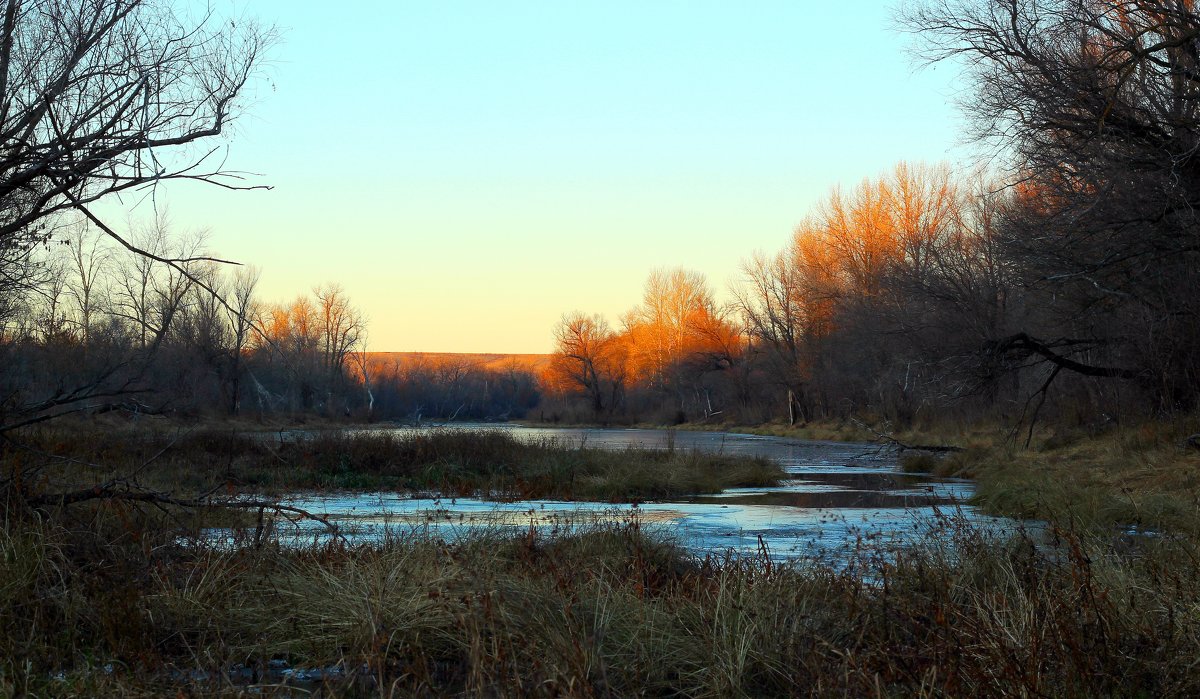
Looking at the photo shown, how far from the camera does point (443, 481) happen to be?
21438mm

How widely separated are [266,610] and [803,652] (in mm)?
3458

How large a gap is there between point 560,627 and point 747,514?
11.5 meters

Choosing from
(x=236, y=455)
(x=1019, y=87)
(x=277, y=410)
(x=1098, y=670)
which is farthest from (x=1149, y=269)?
(x=277, y=410)

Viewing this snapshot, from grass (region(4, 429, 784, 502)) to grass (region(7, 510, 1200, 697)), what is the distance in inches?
464

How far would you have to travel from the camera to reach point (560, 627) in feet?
18.0

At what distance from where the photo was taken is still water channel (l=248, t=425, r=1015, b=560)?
11.3 metres

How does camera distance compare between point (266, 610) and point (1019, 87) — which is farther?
point (1019, 87)

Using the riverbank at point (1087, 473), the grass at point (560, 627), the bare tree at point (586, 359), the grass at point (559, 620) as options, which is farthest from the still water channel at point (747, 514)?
the bare tree at point (586, 359)

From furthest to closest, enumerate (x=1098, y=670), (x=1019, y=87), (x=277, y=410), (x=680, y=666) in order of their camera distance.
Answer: (x=277, y=410)
(x=1019, y=87)
(x=680, y=666)
(x=1098, y=670)

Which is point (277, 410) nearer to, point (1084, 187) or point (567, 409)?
point (567, 409)

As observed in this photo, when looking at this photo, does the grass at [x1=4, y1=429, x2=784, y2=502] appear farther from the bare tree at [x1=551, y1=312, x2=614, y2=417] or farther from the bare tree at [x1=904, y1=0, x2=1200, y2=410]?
the bare tree at [x1=551, y1=312, x2=614, y2=417]

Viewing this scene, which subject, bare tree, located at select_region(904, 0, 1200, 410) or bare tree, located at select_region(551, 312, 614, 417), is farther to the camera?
bare tree, located at select_region(551, 312, 614, 417)

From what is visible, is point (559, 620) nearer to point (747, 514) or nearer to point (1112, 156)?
point (747, 514)

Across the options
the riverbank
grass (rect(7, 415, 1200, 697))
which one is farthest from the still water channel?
grass (rect(7, 415, 1200, 697))
